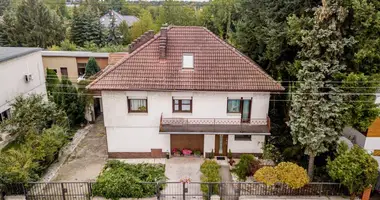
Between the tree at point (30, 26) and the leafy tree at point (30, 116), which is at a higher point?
the tree at point (30, 26)

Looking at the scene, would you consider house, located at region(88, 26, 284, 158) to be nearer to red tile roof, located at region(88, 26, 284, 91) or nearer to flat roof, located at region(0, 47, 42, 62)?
red tile roof, located at region(88, 26, 284, 91)

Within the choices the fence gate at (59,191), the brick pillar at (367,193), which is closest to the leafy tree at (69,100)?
the fence gate at (59,191)

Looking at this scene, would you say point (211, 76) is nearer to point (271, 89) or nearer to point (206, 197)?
point (271, 89)

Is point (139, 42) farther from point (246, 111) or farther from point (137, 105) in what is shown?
point (246, 111)

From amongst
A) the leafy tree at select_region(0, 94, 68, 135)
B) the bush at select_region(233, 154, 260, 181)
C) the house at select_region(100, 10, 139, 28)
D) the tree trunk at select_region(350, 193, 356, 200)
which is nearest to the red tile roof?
the bush at select_region(233, 154, 260, 181)

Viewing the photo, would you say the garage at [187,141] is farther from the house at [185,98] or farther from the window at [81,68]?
the window at [81,68]

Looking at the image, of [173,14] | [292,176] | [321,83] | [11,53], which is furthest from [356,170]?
[173,14]

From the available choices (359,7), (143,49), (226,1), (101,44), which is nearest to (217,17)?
(226,1)
